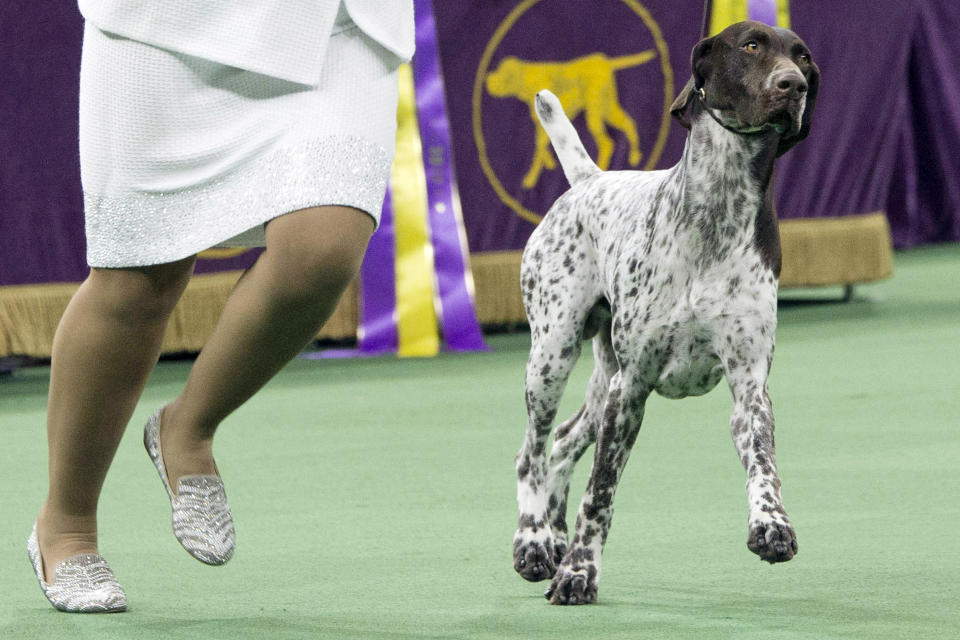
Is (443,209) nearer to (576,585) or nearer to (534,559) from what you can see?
(534,559)

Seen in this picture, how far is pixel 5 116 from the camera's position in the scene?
18.2 feet

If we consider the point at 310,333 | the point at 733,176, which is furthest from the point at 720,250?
the point at 310,333

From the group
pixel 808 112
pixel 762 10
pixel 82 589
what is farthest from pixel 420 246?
pixel 808 112

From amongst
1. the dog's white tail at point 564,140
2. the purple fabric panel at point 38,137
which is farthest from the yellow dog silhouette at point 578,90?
the dog's white tail at point 564,140

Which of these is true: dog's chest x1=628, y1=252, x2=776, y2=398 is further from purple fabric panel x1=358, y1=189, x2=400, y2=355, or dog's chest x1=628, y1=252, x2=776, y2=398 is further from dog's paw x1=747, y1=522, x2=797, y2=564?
purple fabric panel x1=358, y1=189, x2=400, y2=355

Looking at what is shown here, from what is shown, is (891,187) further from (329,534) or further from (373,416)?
(329,534)

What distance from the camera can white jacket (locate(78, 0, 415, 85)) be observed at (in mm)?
2160

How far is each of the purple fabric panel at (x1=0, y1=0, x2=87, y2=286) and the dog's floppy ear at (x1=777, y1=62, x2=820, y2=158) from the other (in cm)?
369

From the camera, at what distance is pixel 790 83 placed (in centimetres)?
220

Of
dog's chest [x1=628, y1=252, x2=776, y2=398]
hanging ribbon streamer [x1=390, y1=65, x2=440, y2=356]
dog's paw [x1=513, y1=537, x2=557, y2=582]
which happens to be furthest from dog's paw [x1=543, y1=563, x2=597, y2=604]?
hanging ribbon streamer [x1=390, y1=65, x2=440, y2=356]

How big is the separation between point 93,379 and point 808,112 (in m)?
1.07

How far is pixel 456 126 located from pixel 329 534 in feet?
11.1

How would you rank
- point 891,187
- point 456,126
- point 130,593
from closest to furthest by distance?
point 130,593 < point 456,126 < point 891,187

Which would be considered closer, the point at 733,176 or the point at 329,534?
the point at 733,176
